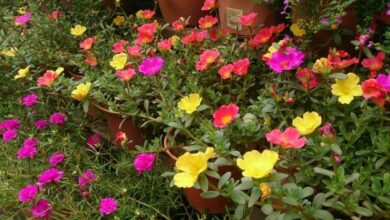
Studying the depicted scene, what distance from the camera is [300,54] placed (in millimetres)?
1415

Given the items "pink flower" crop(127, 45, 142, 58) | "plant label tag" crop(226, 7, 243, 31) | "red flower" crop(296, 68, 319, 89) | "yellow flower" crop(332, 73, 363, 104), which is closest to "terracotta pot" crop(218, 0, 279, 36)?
"plant label tag" crop(226, 7, 243, 31)

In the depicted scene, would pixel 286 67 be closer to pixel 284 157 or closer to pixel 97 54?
pixel 284 157

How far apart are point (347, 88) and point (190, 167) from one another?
0.50m

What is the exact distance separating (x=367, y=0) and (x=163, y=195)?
95 cm

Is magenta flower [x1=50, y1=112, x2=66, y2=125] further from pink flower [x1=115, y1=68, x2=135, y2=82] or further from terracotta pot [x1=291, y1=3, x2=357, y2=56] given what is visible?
terracotta pot [x1=291, y1=3, x2=357, y2=56]

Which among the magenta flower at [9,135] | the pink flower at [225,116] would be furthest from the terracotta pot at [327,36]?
the magenta flower at [9,135]

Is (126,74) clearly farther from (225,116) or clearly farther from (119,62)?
(225,116)

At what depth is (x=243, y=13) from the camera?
1938mm

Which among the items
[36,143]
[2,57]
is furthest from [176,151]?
[2,57]

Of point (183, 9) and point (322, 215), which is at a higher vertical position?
point (322, 215)

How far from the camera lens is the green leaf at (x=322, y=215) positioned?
3.44ft

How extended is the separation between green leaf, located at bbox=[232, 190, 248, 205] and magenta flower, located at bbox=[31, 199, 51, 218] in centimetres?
78

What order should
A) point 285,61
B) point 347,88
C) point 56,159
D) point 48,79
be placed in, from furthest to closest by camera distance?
point 48,79, point 56,159, point 285,61, point 347,88

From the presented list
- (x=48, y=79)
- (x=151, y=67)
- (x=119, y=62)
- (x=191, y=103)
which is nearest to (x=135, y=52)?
(x=119, y=62)
